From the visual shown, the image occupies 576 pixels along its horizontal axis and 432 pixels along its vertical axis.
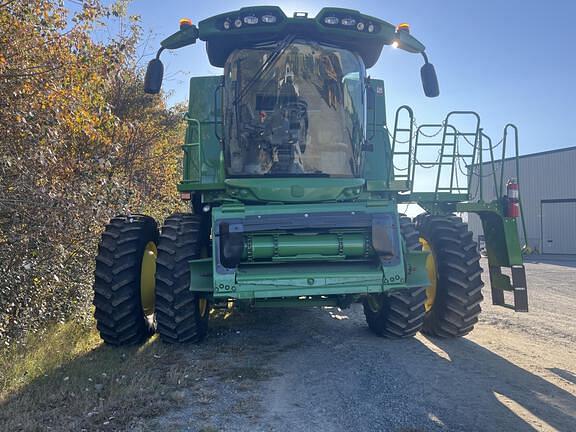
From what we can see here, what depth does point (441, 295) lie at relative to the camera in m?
5.49

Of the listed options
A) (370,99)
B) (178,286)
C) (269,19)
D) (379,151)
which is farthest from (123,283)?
(379,151)

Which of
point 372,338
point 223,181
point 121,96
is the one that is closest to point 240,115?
point 223,181

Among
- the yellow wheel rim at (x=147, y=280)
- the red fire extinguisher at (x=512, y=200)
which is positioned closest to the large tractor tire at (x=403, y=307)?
the red fire extinguisher at (x=512, y=200)

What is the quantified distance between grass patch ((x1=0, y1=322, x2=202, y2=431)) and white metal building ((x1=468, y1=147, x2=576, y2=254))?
923 inches

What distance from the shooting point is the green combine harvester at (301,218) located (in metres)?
4.50

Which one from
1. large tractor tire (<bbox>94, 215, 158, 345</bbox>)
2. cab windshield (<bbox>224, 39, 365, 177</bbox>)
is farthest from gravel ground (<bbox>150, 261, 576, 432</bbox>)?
cab windshield (<bbox>224, 39, 365, 177</bbox>)

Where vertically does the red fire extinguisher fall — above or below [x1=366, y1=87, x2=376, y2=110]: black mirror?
below

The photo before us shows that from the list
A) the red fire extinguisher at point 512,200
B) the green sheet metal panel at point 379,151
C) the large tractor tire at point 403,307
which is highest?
the green sheet metal panel at point 379,151

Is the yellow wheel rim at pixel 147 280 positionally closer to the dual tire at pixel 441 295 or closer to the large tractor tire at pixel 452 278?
the dual tire at pixel 441 295

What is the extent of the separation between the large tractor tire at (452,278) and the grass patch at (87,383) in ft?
9.25

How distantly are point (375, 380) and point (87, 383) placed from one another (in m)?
2.41

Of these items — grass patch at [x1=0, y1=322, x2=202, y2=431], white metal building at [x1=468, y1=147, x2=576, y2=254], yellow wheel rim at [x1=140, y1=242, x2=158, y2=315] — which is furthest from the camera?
white metal building at [x1=468, y1=147, x2=576, y2=254]

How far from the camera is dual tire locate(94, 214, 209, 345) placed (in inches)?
188

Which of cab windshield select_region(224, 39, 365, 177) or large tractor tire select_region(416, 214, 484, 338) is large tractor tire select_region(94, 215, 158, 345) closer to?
cab windshield select_region(224, 39, 365, 177)
